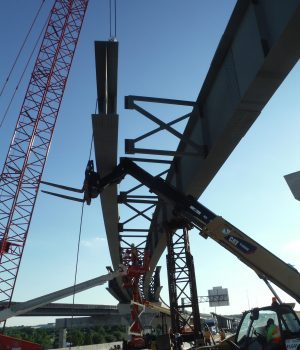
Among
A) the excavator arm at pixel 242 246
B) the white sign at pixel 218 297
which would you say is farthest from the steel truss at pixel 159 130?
the white sign at pixel 218 297

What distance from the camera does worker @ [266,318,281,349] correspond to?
7.83 metres

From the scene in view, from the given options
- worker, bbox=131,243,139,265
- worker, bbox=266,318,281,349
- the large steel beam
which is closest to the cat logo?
the large steel beam

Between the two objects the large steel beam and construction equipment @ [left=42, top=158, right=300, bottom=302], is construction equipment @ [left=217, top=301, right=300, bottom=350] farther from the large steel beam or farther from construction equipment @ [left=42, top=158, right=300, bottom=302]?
the large steel beam

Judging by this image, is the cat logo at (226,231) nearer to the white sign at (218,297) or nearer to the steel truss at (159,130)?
the steel truss at (159,130)

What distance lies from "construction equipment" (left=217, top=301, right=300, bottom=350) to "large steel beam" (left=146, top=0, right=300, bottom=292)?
4.61 meters

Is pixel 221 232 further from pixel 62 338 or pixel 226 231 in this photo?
pixel 62 338

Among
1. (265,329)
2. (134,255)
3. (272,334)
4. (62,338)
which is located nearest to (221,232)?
(265,329)

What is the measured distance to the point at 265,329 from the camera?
8250mm

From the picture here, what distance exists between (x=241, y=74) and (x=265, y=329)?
232 inches

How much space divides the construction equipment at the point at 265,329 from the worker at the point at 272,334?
0.02 m

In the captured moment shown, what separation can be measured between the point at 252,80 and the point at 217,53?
2.29 metres

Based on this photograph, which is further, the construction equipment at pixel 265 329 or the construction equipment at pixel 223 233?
the construction equipment at pixel 223 233

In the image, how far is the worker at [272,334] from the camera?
7.83 meters

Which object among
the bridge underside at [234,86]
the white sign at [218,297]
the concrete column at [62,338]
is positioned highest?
the white sign at [218,297]
